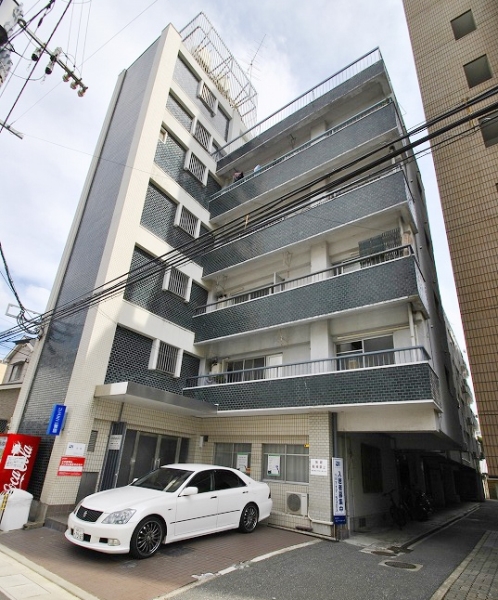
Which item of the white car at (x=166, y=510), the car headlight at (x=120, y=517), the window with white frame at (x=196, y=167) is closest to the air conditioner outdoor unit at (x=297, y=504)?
the white car at (x=166, y=510)

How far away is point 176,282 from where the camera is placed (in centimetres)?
1511

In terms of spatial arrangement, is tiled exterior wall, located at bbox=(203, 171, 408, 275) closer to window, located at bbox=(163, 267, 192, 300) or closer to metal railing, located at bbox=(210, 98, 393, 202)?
window, located at bbox=(163, 267, 192, 300)

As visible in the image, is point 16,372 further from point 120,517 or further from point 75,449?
point 120,517

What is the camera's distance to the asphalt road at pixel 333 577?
5410 mm

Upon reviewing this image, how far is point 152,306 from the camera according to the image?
13.7m

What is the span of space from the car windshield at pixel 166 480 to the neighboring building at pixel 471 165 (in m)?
7.82

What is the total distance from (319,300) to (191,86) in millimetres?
13490

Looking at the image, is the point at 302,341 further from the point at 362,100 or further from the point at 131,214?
the point at 362,100

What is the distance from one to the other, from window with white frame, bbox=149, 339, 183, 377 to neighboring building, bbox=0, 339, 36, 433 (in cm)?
564

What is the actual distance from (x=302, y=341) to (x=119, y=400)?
6246 millimetres

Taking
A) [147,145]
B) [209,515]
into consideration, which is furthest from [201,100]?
[209,515]

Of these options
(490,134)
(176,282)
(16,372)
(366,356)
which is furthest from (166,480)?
(16,372)

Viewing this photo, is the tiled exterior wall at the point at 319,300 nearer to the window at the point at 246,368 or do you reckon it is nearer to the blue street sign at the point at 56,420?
the window at the point at 246,368

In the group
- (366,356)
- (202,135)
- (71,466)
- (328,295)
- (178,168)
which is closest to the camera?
(71,466)
